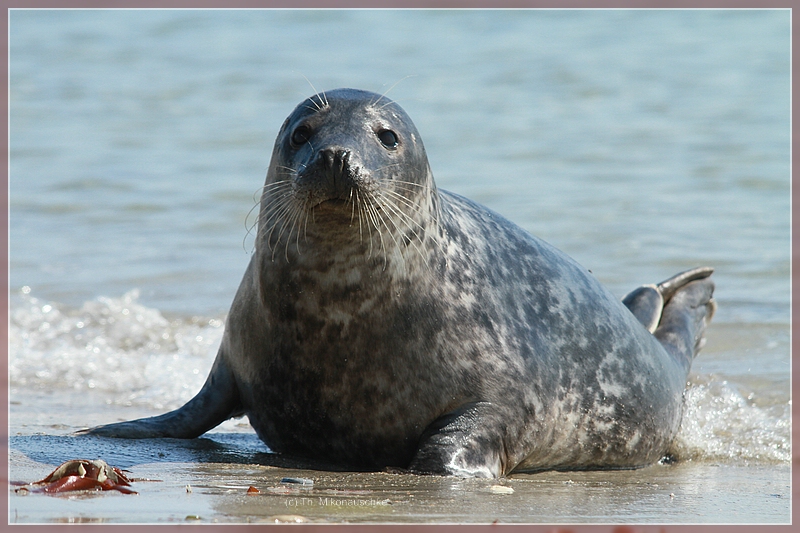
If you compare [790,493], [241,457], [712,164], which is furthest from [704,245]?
[241,457]

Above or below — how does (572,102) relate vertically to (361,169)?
above

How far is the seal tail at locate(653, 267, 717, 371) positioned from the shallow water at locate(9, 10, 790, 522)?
27cm

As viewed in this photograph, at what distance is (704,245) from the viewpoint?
892 centimetres

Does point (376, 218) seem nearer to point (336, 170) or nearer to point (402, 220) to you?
point (402, 220)

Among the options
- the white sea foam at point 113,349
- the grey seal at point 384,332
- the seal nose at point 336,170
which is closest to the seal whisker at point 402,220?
the grey seal at point 384,332

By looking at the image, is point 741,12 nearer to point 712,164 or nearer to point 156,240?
point 712,164

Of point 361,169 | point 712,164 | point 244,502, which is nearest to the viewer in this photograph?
point 244,502

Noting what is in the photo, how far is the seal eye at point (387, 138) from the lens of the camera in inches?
151

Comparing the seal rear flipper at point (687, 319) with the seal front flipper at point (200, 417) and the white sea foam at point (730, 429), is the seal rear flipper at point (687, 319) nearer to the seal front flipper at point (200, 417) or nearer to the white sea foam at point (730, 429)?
the white sea foam at point (730, 429)

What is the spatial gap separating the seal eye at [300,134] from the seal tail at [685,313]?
8.00ft

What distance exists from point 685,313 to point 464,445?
249 centimetres

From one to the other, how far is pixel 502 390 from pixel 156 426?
4.65 ft

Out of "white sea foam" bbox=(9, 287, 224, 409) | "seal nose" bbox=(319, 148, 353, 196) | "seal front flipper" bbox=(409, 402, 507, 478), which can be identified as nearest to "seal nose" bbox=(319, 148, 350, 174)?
"seal nose" bbox=(319, 148, 353, 196)

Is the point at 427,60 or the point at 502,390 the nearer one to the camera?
the point at 502,390
